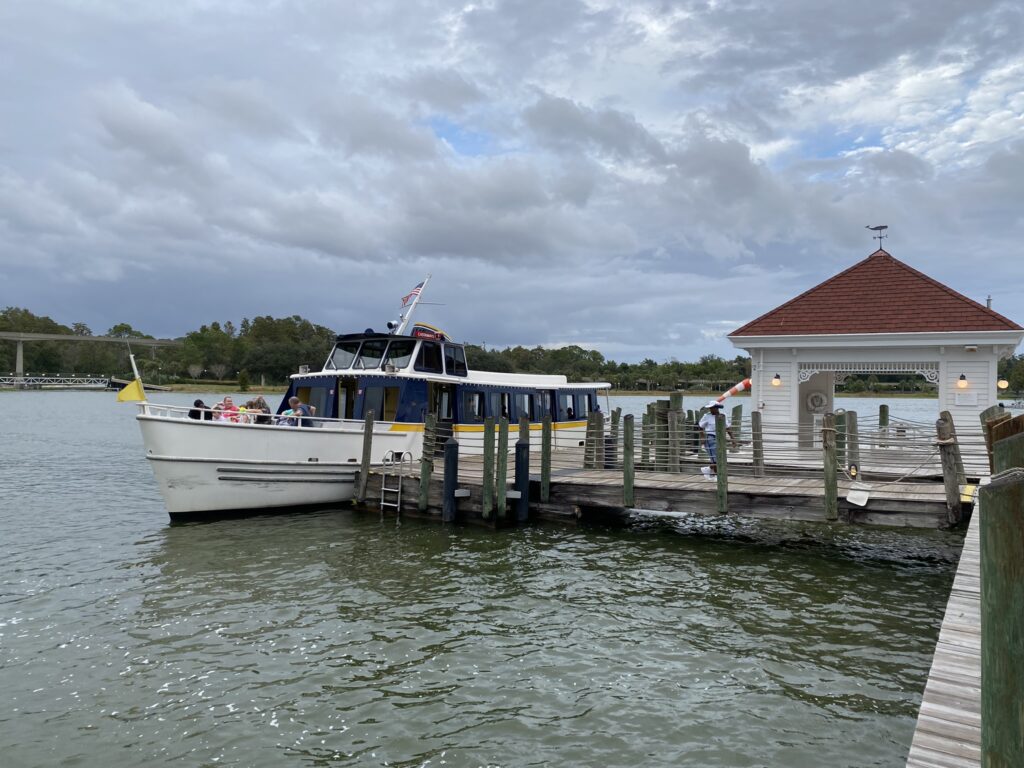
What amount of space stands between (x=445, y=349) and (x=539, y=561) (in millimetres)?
8080

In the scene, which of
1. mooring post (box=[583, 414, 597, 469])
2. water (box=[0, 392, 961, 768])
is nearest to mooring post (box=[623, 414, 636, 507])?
water (box=[0, 392, 961, 768])

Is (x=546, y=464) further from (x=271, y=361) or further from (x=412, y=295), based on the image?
(x=271, y=361)

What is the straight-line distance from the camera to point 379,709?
22.3 ft

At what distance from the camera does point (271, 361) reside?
98438mm

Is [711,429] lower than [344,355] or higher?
lower

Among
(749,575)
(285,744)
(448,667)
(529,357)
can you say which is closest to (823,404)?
(749,575)

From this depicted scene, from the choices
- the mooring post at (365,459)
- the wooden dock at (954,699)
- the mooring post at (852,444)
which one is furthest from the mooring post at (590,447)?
the wooden dock at (954,699)

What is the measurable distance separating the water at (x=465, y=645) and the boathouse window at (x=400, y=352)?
5011mm

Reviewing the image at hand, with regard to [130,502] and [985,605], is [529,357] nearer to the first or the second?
[130,502]

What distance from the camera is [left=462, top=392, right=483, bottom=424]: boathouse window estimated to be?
18984mm

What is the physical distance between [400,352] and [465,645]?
10.8 m

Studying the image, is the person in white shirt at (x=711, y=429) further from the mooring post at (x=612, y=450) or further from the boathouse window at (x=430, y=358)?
the boathouse window at (x=430, y=358)

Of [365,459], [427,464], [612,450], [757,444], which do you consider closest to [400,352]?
[365,459]

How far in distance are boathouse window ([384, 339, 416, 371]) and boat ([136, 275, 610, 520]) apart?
0.03m
